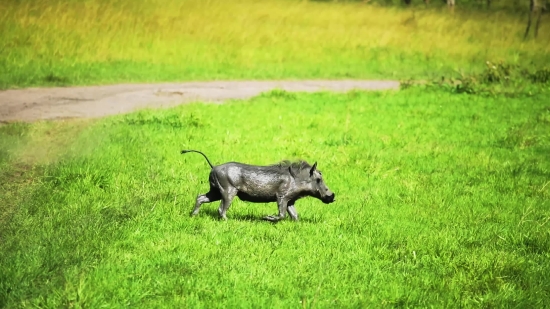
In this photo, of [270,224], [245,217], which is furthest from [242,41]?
[270,224]

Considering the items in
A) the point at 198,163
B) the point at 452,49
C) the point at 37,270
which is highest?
the point at 37,270

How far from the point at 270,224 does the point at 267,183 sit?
465mm

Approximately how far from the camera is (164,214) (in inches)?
266

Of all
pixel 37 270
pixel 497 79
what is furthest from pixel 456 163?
pixel 497 79

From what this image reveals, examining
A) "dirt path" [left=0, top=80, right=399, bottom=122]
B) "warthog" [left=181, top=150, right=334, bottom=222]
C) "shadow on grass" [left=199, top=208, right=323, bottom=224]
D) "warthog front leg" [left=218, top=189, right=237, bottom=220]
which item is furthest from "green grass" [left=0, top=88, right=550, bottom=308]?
"dirt path" [left=0, top=80, right=399, bottom=122]

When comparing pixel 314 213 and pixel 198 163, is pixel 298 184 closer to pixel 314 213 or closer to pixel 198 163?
pixel 314 213

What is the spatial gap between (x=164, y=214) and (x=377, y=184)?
2.91m

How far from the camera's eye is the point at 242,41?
22.0 metres

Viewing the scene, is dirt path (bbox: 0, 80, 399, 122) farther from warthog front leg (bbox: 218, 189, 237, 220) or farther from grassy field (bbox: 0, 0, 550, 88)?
warthog front leg (bbox: 218, 189, 237, 220)

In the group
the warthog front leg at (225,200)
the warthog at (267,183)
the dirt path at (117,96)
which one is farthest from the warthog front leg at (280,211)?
the dirt path at (117,96)

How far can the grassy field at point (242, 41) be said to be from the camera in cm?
1770

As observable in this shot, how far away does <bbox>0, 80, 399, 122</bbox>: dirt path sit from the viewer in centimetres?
1292

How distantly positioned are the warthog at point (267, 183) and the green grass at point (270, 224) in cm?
27

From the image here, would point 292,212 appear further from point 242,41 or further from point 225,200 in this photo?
point 242,41
